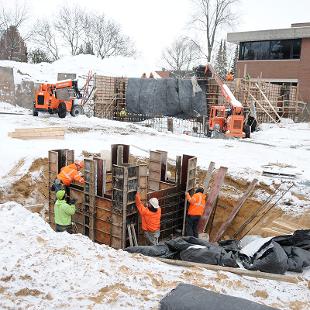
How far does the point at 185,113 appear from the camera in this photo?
24.0 meters

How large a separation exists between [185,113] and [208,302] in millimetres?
20847

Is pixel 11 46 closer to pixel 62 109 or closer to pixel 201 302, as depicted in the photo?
pixel 62 109

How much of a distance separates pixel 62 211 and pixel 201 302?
5863 millimetres

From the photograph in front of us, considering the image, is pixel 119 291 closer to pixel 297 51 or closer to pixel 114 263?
pixel 114 263

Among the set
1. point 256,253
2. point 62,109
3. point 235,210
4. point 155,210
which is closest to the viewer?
point 256,253

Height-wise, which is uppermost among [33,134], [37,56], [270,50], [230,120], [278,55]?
[37,56]

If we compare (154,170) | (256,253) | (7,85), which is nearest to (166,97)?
(7,85)

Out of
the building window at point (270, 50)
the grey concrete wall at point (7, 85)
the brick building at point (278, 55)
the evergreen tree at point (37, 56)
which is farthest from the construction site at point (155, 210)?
the evergreen tree at point (37, 56)

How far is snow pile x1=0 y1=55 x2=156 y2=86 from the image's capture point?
29.3 m

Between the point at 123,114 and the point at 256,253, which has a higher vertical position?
the point at 123,114

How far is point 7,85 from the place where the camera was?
24.9 metres

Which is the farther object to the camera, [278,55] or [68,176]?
[278,55]

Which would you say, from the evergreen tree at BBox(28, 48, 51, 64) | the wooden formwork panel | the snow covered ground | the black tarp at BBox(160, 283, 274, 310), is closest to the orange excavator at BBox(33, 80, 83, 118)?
the snow covered ground

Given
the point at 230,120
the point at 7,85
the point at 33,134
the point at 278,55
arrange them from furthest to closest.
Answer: the point at 278,55
the point at 7,85
the point at 230,120
the point at 33,134
